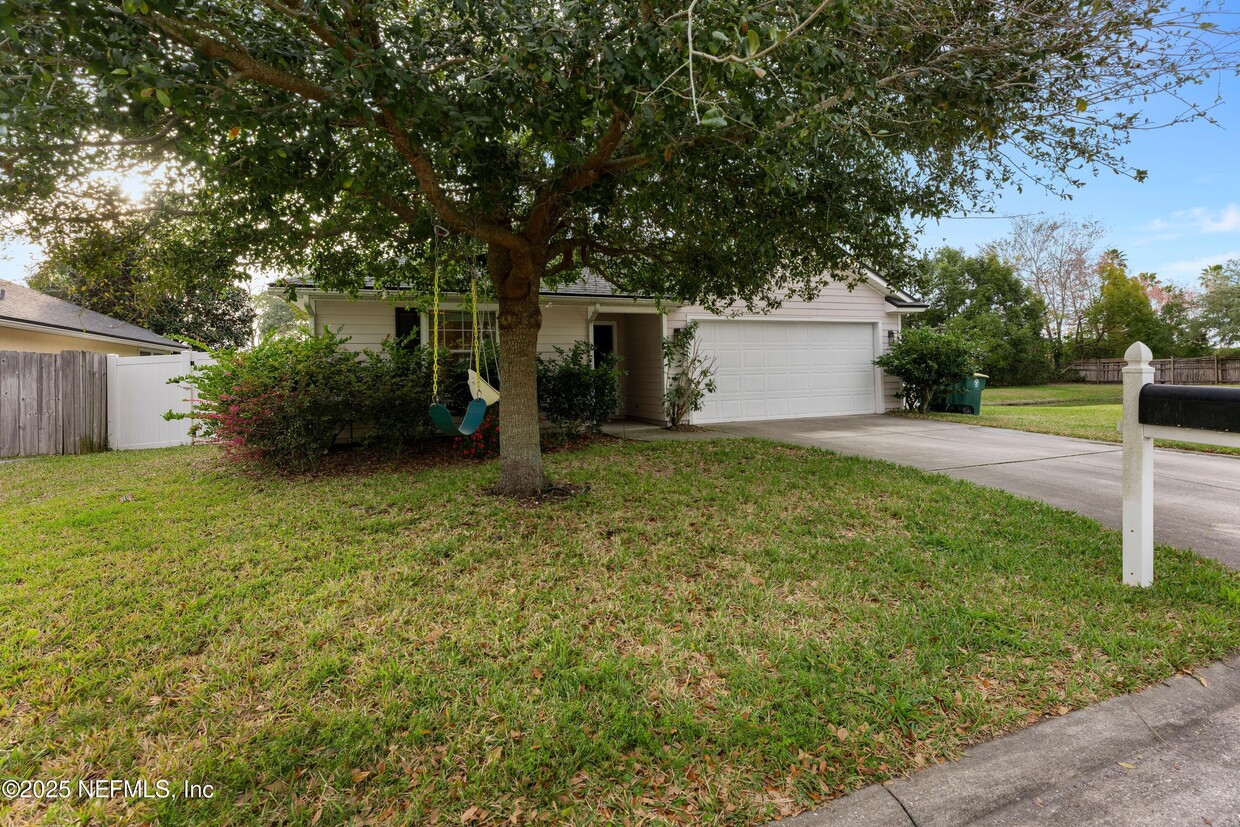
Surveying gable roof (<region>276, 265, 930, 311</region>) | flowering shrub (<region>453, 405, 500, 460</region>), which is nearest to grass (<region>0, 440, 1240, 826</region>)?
flowering shrub (<region>453, 405, 500, 460</region>)

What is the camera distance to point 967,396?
13.0 metres

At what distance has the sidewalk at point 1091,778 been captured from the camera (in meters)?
1.91

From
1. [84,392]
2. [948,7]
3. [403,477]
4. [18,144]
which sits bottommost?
[403,477]

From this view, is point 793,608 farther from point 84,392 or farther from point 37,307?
point 37,307

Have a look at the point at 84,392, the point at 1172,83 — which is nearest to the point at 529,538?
the point at 1172,83

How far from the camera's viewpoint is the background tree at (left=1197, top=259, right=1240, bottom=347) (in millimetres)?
Answer: 28578

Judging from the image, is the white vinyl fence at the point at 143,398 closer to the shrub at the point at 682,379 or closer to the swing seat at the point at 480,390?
the swing seat at the point at 480,390

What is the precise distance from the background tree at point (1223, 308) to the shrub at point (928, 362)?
2726 cm

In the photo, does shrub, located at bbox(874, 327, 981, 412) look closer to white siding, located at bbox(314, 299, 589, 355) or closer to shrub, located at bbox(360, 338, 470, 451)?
white siding, located at bbox(314, 299, 589, 355)

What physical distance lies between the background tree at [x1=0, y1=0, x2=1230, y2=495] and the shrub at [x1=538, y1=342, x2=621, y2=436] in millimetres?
2899

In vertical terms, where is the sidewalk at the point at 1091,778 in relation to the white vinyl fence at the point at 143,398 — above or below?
below

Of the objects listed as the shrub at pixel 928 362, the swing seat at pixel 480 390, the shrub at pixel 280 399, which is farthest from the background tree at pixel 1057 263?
the shrub at pixel 280 399

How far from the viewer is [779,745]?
2.18 m

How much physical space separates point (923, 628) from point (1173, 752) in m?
0.99
